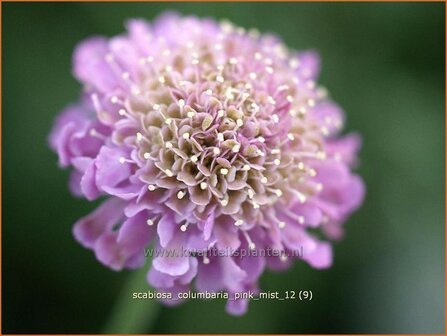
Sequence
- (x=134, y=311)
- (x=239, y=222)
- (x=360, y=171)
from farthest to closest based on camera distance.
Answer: (x=360, y=171) < (x=134, y=311) < (x=239, y=222)

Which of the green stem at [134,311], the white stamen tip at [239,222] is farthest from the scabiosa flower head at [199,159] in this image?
the green stem at [134,311]

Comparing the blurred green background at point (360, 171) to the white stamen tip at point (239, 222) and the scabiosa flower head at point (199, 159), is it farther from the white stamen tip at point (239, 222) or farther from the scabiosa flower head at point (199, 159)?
the white stamen tip at point (239, 222)

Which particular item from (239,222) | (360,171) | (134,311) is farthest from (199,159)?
(360,171)

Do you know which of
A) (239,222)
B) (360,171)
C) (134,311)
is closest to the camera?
(239,222)

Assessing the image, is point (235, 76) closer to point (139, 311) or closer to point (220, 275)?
point (220, 275)

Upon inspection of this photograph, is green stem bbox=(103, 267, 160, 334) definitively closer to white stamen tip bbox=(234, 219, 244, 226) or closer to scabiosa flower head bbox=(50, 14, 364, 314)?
scabiosa flower head bbox=(50, 14, 364, 314)

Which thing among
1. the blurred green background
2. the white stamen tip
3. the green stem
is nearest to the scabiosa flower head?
the white stamen tip

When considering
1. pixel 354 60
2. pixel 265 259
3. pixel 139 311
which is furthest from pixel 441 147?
pixel 139 311

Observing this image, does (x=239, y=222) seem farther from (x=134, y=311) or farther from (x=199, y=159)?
(x=134, y=311)
